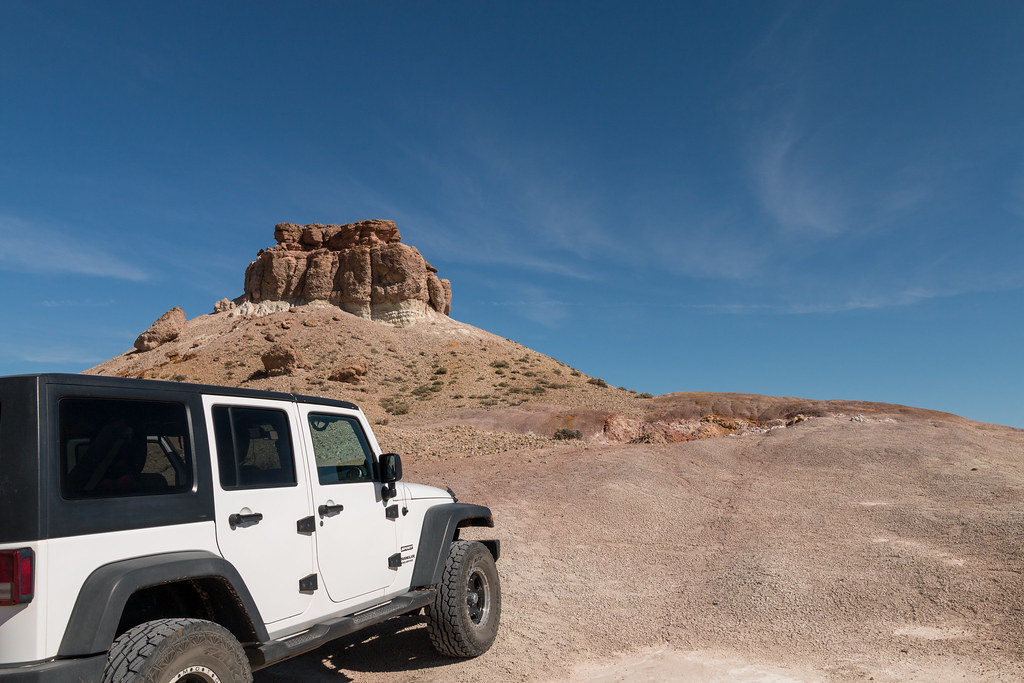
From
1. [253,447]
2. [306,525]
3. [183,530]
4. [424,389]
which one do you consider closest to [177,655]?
[183,530]

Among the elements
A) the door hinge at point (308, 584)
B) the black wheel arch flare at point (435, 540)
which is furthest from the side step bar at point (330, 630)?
the door hinge at point (308, 584)

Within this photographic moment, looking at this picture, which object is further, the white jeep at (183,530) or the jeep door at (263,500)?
the jeep door at (263,500)

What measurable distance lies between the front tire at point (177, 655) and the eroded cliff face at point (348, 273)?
6406 cm

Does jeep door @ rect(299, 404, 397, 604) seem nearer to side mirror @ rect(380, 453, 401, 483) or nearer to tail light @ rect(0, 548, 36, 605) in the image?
side mirror @ rect(380, 453, 401, 483)

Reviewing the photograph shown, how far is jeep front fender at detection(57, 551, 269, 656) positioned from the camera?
309cm

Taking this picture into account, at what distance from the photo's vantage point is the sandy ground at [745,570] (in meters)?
6.20

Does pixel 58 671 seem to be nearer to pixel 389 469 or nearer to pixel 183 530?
pixel 183 530

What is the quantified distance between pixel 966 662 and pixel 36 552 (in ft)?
23.6

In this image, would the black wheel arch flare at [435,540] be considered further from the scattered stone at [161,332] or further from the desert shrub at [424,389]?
the scattered stone at [161,332]

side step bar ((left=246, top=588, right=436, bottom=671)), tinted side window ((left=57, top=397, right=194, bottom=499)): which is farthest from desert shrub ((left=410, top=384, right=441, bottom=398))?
tinted side window ((left=57, top=397, right=194, bottom=499))

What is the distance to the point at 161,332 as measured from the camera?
6762 cm

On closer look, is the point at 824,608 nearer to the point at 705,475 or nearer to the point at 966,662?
the point at 966,662

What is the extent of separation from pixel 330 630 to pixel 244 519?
1.05 metres

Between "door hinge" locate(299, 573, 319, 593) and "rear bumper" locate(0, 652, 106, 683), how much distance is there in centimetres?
131
